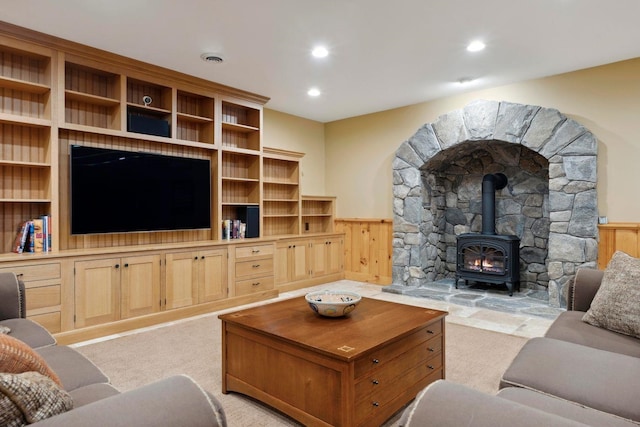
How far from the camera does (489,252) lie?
514 centimetres

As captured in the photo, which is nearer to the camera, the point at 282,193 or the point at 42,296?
the point at 42,296

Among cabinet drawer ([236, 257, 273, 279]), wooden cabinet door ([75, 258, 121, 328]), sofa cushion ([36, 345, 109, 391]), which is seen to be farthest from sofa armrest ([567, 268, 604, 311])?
wooden cabinet door ([75, 258, 121, 328])

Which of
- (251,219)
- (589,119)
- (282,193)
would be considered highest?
(589,119)

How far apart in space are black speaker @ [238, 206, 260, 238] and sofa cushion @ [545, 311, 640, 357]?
360cm

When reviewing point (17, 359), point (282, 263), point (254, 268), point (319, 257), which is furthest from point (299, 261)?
point (17, 359)

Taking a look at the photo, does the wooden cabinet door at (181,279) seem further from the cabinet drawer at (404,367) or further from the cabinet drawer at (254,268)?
the cabinet drawer at (404,367)

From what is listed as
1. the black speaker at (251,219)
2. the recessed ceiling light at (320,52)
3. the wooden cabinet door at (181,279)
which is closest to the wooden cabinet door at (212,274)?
the wooden cabinet door at (181,279)

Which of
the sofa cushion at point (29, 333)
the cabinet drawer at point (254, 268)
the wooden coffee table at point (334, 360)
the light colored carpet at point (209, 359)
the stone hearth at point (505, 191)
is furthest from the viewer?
the cabinet drawer at point (254, 268)

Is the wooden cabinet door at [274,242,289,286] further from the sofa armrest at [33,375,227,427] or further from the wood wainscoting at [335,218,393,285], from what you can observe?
the sofa armrest at [33,375,227,427]

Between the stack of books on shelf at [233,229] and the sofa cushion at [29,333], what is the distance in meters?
2.71

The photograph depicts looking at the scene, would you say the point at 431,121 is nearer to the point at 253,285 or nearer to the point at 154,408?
the point at 253,285

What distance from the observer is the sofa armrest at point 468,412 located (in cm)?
80

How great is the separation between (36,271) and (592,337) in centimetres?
385

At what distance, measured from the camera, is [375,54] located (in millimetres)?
3869
